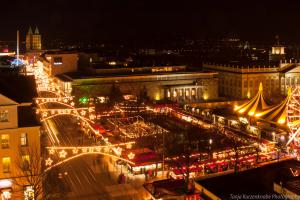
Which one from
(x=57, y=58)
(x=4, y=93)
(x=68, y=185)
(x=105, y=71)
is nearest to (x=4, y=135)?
(x=4, y=93)

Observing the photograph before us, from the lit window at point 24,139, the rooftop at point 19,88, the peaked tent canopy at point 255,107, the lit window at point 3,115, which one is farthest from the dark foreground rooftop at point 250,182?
the peaked tent canopy at point 255,107

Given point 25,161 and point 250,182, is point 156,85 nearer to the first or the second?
point 25,161

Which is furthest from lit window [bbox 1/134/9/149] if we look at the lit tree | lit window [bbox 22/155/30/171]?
the lit tree

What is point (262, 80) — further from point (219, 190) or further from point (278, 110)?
point (219, 190)

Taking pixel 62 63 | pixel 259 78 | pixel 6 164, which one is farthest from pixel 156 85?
pixel 6 164

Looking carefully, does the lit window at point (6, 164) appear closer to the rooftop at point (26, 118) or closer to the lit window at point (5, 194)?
the lit window at point (5, 194)

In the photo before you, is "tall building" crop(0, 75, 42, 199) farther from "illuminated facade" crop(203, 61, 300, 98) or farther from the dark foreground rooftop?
"illuminated facade" crop(203, 61, 300, 98)
